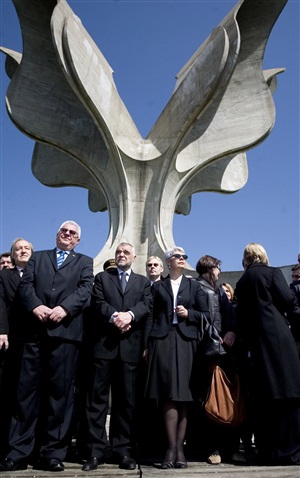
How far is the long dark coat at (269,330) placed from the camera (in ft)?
10.6

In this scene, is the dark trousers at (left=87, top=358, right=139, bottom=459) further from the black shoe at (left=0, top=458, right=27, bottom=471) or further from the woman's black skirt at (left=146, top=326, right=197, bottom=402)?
the black shoe at (left=0, top=458, right=27, bottom=471)

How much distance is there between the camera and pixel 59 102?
12.6m

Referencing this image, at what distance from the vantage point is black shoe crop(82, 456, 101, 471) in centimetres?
299

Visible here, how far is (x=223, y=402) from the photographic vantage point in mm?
3275

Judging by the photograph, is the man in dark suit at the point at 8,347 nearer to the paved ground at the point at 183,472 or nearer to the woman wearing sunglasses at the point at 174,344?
the paved ground at the point at 183,472

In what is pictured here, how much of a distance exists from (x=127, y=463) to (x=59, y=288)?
1291mm

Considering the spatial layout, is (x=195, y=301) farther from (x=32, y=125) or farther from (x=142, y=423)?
(x=32, y=125)

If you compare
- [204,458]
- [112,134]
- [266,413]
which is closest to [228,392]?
[266,413]

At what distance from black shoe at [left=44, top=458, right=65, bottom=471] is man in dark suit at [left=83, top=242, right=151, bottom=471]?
0.65ft

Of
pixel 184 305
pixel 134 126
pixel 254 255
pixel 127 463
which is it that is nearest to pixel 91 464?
pixel 127 463

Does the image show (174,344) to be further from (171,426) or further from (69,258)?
(69,258)

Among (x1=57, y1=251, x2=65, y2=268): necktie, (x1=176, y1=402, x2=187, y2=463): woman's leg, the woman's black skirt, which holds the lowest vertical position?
(x1=176, y1=402, x2=187, y2=463): woman's leg

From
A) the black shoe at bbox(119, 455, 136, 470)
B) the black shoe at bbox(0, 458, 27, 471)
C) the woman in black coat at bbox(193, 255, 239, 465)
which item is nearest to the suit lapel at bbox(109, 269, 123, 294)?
the woman in black coat at bbox(193, 255, 239, 465)

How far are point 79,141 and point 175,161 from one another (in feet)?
9.24
